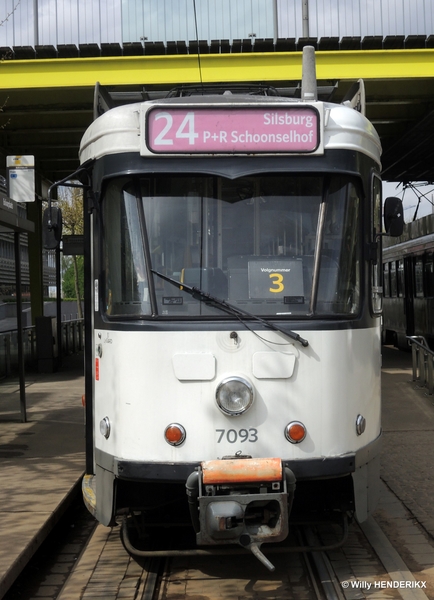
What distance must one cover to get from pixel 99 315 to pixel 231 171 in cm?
138

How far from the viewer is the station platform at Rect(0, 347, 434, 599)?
6543mm

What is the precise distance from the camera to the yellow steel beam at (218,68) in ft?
46.9

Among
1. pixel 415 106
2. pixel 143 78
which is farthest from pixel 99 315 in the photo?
pixel 415 106

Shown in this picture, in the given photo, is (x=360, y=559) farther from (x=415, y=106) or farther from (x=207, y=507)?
(x=415, y=106)

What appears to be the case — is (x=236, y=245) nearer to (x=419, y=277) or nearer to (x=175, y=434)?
(x=175, y=434)

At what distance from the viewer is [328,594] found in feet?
17.5

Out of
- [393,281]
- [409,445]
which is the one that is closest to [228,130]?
[409,445]

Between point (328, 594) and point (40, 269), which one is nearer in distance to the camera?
point (328, 594)

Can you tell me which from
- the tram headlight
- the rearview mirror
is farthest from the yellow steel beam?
the tram headlight

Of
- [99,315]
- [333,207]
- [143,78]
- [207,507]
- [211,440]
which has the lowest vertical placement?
[207,507]

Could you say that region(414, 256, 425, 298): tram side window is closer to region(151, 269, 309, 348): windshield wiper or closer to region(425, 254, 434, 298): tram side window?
region(425, 254, 434, 298): tram side window

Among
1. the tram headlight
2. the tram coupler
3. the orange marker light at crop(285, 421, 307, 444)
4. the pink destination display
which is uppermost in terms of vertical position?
the pink destination display

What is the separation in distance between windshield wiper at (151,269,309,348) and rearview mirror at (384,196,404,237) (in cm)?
122

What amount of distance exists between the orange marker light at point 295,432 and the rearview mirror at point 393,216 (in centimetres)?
164
